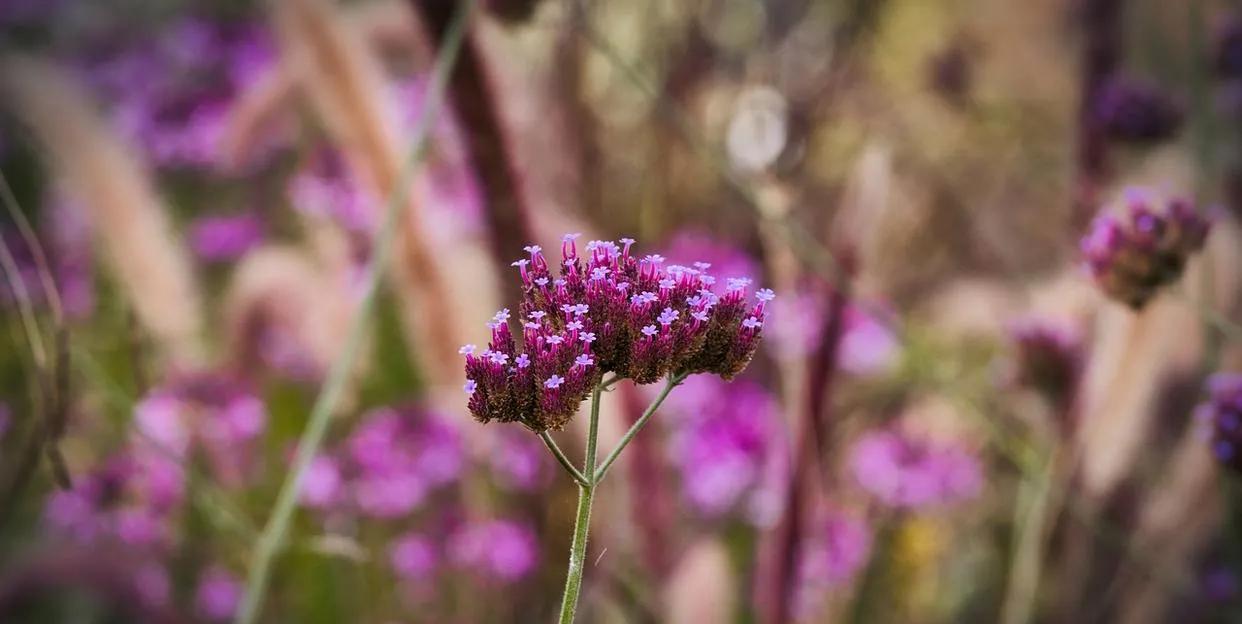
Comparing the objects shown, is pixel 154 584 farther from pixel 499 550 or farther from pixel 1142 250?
pixel 1142 250

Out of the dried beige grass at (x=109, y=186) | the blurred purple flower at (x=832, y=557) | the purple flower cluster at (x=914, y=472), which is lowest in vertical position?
the blurred purple flower at (x=832, y=557)

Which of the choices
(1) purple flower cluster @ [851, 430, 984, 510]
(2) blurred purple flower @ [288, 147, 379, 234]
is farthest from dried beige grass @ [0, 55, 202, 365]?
(1) purple flower cluster @ [851, 430, 984, 510]

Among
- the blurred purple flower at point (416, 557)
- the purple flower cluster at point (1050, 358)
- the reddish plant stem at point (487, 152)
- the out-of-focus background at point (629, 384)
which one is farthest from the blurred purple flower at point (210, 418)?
the purple flower cluster at point (1050, 358)

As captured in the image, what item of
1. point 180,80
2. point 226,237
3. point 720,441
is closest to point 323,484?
point 720,441

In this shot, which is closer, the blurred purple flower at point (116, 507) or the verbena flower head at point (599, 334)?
the verbena flower head at point (599, 334)

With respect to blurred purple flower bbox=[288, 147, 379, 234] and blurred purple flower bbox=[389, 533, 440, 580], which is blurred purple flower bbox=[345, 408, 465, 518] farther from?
blurred purple flower bbox=[288, 147, 379, 234]

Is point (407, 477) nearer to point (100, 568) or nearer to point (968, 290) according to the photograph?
point (100, 568)

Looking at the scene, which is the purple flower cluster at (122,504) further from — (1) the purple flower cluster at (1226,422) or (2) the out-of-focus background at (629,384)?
(1) the purple flower cluster at (1226,422)
